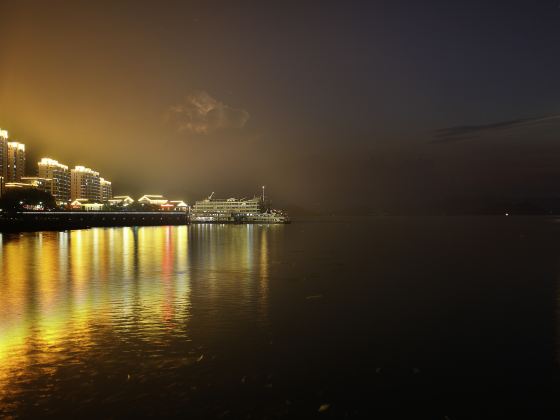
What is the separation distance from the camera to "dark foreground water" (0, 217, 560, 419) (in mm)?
12688

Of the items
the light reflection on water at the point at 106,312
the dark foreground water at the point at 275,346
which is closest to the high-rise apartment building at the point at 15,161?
the light reflection on water at the point at 106,312

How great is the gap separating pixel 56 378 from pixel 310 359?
24.7 feet

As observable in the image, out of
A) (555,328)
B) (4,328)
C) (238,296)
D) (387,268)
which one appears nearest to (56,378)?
(4,328)

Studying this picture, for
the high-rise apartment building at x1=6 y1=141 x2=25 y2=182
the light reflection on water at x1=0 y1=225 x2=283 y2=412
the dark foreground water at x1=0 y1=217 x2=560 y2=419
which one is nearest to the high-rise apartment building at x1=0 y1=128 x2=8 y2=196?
the high-rise apartment building at x1=6 y1=141 x2=25 y2=182

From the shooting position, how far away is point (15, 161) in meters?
186

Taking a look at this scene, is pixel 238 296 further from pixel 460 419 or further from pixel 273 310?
pixel 460 419

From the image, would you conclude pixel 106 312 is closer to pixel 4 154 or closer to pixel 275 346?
pixel 275 346

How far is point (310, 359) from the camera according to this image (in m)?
16.2

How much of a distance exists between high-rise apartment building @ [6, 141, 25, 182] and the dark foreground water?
169335 mm

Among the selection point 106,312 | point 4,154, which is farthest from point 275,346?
point 4,154

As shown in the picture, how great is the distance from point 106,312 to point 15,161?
617 feet

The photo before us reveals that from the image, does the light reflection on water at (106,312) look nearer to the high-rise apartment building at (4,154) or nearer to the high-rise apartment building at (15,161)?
the high-rise apartment building at (4,154)

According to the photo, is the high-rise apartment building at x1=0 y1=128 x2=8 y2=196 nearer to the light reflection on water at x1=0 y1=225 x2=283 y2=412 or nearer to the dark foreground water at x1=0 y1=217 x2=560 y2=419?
the light reflection on water at x1=0 y1=225 x2=283 y2=412

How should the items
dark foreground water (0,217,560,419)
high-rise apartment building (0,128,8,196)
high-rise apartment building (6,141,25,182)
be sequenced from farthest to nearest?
high-rise apartment building (6,141,25,182) < high-rise apartment building (0,128,8,196) < dark foreground water (0,217,560,419)
